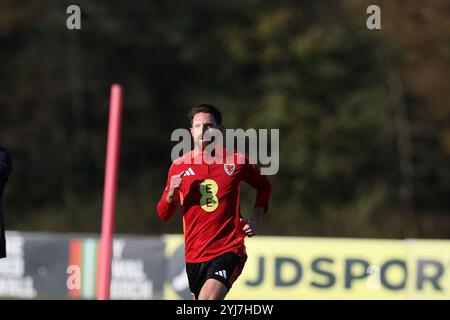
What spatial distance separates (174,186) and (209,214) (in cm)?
45

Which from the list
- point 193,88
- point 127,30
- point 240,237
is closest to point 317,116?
point 193,88

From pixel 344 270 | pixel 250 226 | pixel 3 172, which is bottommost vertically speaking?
pixel 344 270

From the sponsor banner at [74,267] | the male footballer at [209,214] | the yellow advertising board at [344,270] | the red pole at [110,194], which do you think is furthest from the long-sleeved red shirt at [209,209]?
the sponsor banner at [74,267]

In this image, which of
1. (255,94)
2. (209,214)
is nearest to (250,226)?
(209,214)

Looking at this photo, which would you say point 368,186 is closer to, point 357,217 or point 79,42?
point 357,217

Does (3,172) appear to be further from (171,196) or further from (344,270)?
(344,270)

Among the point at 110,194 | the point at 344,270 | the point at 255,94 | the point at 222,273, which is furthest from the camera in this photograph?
the point at 255,94

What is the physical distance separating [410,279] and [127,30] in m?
20.5

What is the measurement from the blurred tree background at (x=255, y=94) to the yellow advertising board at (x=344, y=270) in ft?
48.9

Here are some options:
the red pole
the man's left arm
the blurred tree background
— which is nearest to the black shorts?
the man's left arm

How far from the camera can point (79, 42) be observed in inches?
1236

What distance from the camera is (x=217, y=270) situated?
22.3ft

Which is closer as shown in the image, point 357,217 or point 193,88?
point 357,217

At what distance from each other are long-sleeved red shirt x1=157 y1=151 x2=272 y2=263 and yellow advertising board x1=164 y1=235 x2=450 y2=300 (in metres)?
6.60
